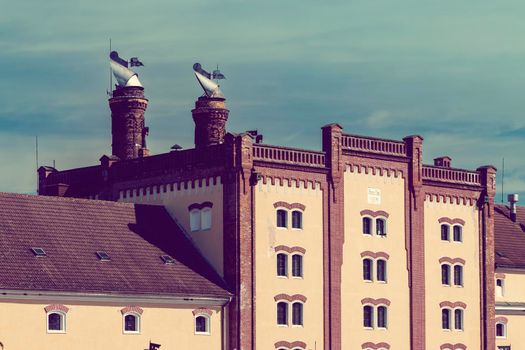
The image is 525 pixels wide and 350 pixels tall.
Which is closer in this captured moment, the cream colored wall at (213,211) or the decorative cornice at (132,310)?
the decorative cornice at (132,310)

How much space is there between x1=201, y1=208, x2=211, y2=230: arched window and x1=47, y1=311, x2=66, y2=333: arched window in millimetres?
11441

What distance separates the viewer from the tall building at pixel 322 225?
77.7 meters

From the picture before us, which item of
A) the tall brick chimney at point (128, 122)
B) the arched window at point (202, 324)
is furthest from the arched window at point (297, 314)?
the tall brick chimney at point (128, 122)

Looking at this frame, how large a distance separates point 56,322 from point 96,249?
5.94 meters

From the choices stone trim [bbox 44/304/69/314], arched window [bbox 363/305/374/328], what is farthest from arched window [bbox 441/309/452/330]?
stone trim [bbox 44/304/69/314]

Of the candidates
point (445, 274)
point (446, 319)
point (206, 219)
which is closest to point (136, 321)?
point (206, 219)

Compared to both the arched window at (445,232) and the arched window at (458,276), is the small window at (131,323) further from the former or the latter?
the arched window at (458,276)

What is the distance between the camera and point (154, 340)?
7294 cm

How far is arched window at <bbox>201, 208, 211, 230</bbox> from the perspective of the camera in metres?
79.1

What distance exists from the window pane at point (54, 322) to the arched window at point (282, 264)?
13.0 metres

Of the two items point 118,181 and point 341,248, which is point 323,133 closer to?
point 341,248

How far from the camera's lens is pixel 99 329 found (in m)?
71.1

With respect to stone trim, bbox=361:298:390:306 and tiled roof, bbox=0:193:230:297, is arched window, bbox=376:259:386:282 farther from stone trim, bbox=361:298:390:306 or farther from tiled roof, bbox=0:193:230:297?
tiled roof, bbox=0:193:230:297

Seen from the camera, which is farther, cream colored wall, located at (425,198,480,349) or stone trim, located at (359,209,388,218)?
cream colored wall, located at (425,198,480,349)
